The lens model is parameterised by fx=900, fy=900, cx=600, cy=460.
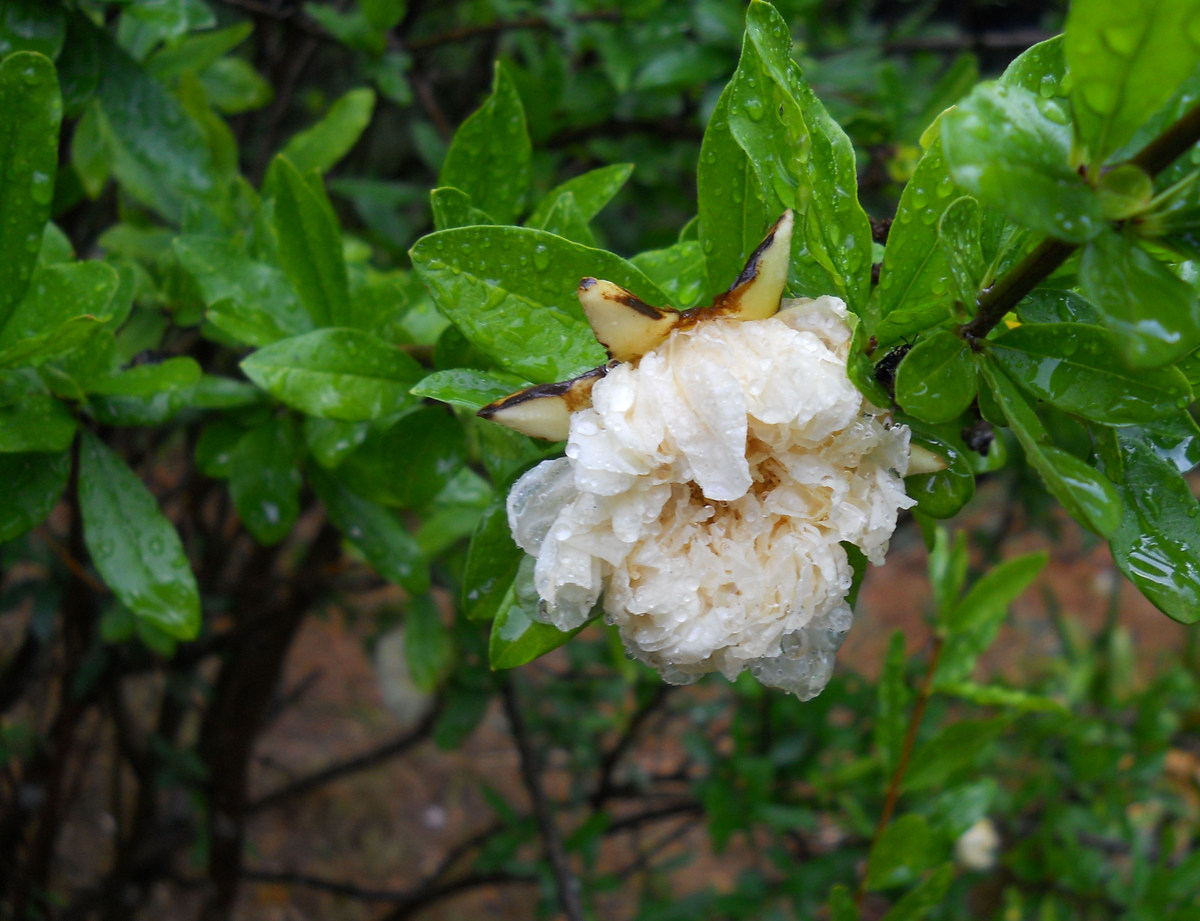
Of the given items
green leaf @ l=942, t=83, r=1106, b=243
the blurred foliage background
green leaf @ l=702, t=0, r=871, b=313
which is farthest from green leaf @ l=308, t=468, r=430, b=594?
green leaf @ l=942, t=83, r=1106, b=243

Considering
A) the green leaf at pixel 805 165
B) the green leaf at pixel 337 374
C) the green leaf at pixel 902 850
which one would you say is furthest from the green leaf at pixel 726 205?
the green leaf at pixel 902 850

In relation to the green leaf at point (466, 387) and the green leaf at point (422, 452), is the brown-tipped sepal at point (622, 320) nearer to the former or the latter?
the green leaf at point (466, 387)

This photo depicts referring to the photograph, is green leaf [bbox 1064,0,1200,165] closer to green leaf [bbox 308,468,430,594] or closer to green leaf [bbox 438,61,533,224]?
green leaf [bbox 438,61,533,224]

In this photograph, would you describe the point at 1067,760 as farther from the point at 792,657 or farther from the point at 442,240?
the point at 442,240

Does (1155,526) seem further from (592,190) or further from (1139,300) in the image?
(592,190)

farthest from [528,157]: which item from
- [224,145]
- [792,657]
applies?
[224,145]

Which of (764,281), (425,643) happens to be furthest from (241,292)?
(425,643)
